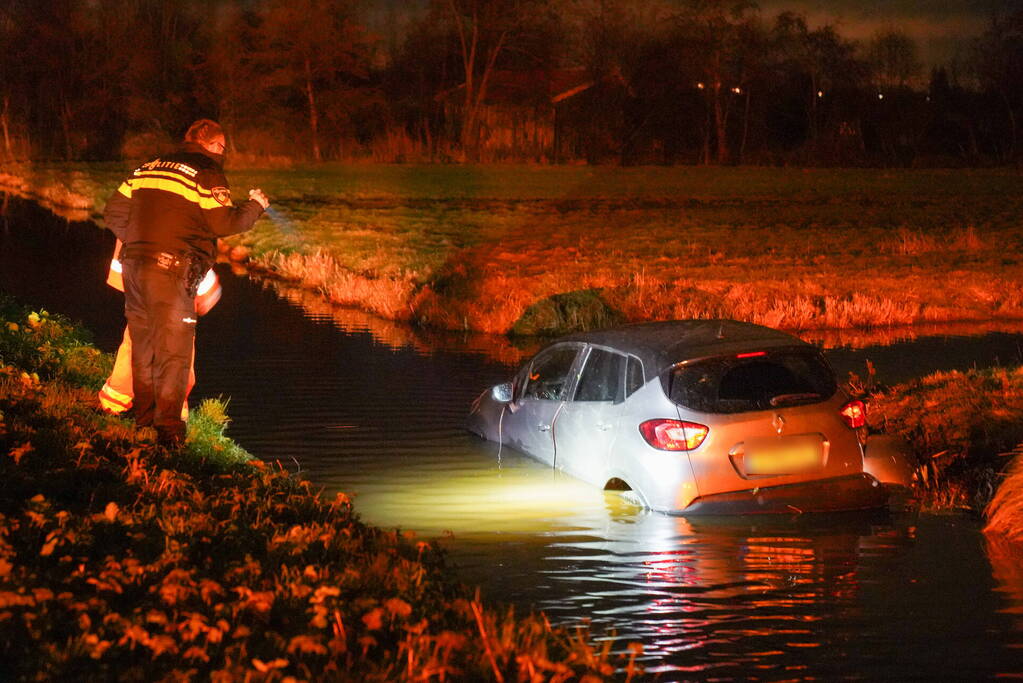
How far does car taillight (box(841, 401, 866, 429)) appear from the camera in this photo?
391 inches

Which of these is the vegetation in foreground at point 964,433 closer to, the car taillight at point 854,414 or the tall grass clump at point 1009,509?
the tall grass clump at point 1009,509

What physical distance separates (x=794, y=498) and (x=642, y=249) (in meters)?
23.3

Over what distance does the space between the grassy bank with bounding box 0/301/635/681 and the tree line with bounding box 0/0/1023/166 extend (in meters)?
76.0

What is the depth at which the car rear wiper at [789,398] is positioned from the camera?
384 inches

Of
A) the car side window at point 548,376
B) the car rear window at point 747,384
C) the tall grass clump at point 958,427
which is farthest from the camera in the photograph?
the car side window at point 548,376

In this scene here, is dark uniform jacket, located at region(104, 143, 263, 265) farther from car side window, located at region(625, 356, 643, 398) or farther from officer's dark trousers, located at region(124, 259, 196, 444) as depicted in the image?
car side window, located at region(625, 356, 643, 398)

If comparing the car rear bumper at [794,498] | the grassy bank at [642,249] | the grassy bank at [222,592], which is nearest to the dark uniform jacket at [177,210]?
the grassy bank at [222,592]

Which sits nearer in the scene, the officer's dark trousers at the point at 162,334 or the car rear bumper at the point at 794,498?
the car rear bumper at the point at 794,498

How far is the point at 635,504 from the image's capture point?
34.5 feet

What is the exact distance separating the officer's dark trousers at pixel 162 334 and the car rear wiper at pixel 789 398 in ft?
12.9

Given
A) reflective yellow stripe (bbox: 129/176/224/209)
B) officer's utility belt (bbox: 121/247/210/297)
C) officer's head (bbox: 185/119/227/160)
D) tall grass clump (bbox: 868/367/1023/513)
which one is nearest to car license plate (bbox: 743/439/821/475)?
tall grass clump (bbox: 868/367/1023/513)

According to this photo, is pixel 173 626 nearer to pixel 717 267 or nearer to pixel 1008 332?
pixel 1008 332

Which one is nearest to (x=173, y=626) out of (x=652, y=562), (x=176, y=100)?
(x=652, y=562)

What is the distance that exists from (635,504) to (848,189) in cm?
5148
